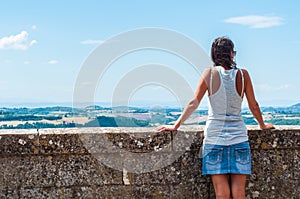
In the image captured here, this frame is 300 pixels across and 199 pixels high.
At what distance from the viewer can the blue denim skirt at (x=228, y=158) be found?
12.4ft

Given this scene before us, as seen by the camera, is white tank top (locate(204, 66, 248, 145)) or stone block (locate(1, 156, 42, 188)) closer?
white tank top (locate(204, 66, 248, 145))

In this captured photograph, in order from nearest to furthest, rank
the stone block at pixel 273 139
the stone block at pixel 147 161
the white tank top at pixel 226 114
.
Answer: the white tank top at pixel 226 114
the stone block at pixel 147 161
the stone block at pixel 273 139

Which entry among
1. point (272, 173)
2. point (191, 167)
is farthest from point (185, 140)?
point (272, 173)

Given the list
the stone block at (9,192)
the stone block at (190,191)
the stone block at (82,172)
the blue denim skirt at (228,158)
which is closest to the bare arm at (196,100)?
the blue denim skirt at (228,158)

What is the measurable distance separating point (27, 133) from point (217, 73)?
5.76 ft

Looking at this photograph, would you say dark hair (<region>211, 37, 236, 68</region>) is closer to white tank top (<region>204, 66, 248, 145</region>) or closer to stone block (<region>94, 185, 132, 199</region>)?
white tank top (<region>204, 66, 248, 145</region>)

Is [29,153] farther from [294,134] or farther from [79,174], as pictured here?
[294,134]

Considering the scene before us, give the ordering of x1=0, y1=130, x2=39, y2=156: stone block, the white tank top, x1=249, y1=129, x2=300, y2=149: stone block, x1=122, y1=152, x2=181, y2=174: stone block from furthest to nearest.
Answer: x1=249, y1=129, x2=300, y2=149: stone block < x1=122, y1=152, x2=181, y2=174: stone block < x1=0, y1=130, x2=39, y2=156: stone block < the white tank top

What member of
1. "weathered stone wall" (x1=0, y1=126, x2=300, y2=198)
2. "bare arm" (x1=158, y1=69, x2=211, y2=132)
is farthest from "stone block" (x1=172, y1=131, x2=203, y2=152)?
"bare arm" (x1=158, y1=69, x2=211, y2=132)

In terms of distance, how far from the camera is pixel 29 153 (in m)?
3.91

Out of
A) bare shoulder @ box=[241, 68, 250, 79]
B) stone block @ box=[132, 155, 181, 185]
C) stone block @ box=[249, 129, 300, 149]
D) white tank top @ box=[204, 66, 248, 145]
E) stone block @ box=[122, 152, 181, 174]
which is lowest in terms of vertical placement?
stone block @ box=[132, 155, 181, 185]

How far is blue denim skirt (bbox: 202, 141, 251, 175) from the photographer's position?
12.4 feet

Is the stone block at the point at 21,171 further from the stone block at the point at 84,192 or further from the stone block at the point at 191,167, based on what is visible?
the stone block at the point at 191,167

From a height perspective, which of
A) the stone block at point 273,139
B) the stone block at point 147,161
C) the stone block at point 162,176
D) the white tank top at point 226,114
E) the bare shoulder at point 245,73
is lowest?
the stone block at point 162,176
